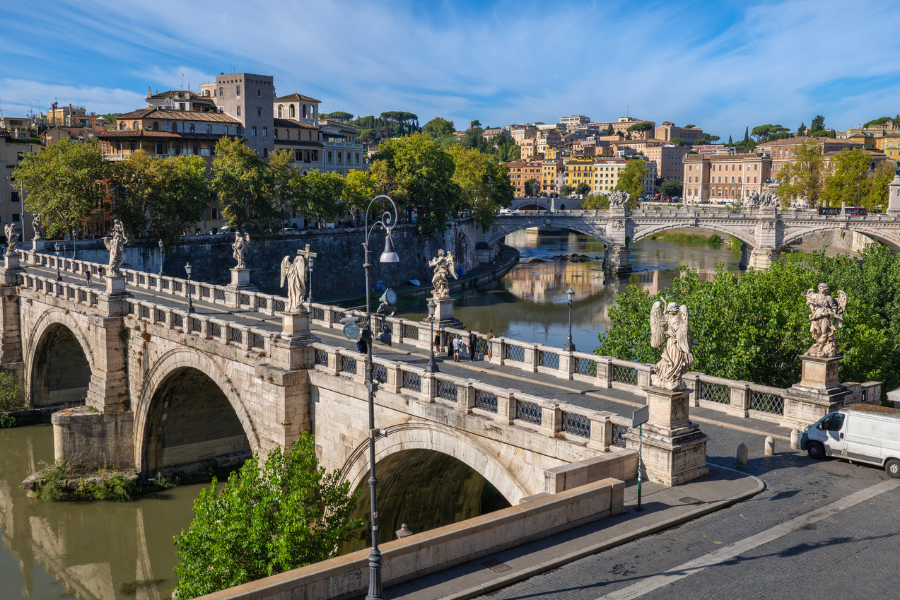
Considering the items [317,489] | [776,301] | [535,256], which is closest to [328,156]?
[535,256]

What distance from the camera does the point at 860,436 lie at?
14.3 m

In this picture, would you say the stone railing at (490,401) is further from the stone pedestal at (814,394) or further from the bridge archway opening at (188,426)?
the bridge archway opening at (188,426)

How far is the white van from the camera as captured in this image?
13883 millimetres

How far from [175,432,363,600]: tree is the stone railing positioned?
2.78 metres

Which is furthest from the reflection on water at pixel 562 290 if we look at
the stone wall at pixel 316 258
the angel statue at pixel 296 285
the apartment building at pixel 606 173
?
the apartment building at pixel 606 173

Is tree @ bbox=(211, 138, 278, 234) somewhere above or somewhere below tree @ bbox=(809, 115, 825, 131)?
below

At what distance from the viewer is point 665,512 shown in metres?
12.1

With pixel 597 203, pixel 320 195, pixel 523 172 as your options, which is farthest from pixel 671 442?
pixel 523 172

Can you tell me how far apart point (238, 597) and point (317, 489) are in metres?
7.11

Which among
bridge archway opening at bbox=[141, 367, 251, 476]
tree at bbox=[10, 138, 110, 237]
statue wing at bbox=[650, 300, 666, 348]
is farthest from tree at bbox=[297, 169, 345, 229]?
statue wing at bbox=[650, 300, 666, 348]

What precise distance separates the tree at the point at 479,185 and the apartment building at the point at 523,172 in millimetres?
→ 87006

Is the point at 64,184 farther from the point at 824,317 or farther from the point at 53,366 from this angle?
the point at 824,317

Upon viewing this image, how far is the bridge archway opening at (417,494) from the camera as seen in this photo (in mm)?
19562

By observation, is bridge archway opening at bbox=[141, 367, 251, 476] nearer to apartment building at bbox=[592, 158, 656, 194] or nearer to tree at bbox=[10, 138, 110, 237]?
tree at bbox=[10, 138, 110, 237]
